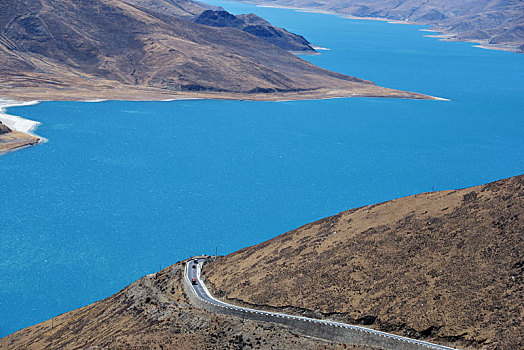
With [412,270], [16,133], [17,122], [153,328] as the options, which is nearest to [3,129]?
[16,133]

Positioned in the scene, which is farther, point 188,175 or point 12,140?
point 12,140

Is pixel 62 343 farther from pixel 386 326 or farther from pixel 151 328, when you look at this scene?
pixel 386 326

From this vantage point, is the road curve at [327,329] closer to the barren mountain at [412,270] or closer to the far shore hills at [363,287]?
the far shore hills at [363,287]

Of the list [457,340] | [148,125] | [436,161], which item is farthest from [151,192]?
[457,340]

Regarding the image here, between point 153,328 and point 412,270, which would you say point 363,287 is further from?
point 153,328

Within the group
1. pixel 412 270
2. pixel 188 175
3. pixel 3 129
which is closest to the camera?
pixel 412 270

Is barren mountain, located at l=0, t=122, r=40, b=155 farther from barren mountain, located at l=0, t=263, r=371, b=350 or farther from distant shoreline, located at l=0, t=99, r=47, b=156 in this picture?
barren mountain, located at l=0, t=263, r=371, b=350

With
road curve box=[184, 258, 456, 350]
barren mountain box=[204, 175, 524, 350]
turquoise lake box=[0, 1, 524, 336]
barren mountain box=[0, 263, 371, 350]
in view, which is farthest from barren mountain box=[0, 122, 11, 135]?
road curve box=[184, 258, 456, 350]
